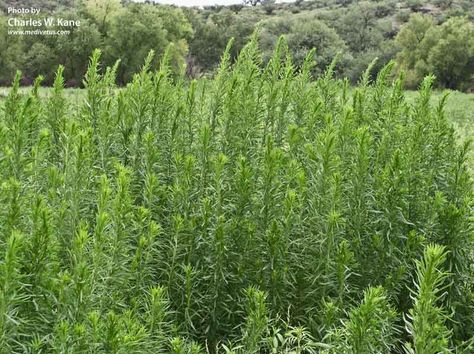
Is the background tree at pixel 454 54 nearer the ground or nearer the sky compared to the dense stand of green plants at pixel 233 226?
nearer the ground

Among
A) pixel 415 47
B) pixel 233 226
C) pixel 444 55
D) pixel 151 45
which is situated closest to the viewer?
pixel 233 226

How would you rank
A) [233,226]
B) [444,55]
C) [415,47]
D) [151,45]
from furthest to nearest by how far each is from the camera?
[415,47], [444,55], [151,45], [233,226]

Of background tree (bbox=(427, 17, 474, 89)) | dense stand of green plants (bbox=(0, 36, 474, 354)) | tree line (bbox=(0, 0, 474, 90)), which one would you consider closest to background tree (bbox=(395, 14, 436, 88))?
tree line (bbox=(0, 0, 474, 90))

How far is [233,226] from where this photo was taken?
2.50 m

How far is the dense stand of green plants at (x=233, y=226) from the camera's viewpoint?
1897 mm

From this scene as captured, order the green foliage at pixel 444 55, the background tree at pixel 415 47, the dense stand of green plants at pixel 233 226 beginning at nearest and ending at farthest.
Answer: the dense stand of green plants at pixel 233 226
the green foliage at pixel 444 55
the background tree at pixel 415 47

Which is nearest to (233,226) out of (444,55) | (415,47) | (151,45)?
(151,45)

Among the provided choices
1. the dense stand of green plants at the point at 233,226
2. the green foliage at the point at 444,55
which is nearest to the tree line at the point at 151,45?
the green foliage at the point at 444,55

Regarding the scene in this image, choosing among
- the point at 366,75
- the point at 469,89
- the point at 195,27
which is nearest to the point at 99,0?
the point at 195,27

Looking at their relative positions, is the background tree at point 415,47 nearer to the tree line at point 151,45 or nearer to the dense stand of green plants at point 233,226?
the tree line at point 151,45

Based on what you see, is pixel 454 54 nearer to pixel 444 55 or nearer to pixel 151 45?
pixel 444 55

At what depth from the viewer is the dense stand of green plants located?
74.7 inches

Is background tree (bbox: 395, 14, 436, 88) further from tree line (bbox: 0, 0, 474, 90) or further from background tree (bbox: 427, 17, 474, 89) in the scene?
background tree (bbox: 427, 17, 474, 89)

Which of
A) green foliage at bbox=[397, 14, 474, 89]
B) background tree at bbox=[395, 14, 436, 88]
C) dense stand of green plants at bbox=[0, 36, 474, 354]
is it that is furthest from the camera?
background tree at bbox=[395, 14, 436, 88]
